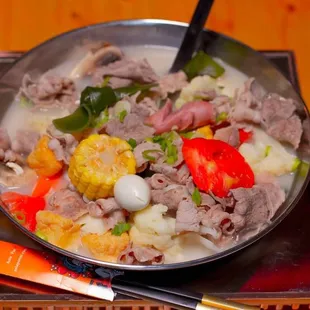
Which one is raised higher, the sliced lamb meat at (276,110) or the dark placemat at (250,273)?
the sliced lamb meat at (276,110)

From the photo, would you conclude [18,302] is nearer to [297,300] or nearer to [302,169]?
[297,300]

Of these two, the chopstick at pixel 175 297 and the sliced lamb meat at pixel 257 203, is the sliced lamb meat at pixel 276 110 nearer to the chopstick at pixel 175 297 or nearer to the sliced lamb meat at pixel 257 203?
the sliced lamb meat at pixel 257 203

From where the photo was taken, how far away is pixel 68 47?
1.71m

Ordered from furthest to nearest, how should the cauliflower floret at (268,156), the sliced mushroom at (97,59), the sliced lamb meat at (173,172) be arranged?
the sliced mushroom at (97,59), the cauliflower floret at (268,156), the sliced lamb meat at (173,172)

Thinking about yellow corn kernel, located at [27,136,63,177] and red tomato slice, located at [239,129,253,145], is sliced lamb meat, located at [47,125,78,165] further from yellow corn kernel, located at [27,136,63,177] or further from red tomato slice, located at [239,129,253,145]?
red tomato slice, located at [239,129,253,145]

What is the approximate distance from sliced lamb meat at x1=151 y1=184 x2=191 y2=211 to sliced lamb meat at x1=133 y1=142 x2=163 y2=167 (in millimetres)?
77

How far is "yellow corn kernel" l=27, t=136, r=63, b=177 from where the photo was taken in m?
1.40

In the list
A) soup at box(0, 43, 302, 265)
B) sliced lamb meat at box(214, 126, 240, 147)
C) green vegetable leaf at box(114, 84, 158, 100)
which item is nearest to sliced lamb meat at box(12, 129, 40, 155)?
soup at box(0, 43, 302, 265)

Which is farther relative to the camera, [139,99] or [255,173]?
[139,99]

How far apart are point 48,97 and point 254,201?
607 mm

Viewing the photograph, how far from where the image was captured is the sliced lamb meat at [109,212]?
50.8 inches

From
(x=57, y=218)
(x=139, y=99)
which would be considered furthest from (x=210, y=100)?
(x=57, y=218)

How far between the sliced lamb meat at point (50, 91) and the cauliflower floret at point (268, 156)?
18.6 inches

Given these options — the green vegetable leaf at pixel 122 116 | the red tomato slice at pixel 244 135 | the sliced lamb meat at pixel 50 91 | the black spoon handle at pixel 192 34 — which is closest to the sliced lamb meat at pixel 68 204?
the green vegetable leaf at pixel 122 116
